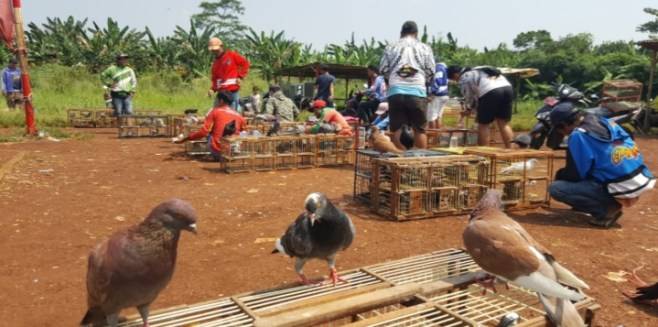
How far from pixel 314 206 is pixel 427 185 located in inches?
97.5

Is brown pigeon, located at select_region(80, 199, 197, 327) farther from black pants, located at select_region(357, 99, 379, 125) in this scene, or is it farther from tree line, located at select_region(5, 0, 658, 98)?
tree line, located at select_region(5, 0, 658, 98)

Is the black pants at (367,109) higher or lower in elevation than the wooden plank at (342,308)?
higher

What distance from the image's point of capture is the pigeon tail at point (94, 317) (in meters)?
2.67

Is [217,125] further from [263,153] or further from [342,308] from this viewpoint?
[342,308]

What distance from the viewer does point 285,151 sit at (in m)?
8.50

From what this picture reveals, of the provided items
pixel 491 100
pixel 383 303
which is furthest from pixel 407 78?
pixel 383 303

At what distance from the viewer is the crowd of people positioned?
17.3ft

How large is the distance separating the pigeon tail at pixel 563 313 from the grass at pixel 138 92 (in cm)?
1489

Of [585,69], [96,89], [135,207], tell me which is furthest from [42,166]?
[585,69]

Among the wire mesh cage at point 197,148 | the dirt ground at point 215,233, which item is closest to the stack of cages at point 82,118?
the wire mesh cage at point 197,148

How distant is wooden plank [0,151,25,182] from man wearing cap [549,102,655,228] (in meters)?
7.12

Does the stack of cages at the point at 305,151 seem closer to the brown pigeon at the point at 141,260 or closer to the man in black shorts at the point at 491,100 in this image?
the man in black shorts at the point at 491,100

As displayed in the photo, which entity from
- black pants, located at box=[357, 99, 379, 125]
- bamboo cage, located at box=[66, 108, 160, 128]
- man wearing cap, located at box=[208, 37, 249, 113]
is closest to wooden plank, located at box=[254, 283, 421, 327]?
man wearing cap, located at box=[208, 37, 249, 113]

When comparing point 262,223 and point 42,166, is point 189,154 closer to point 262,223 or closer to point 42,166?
point 42,166
